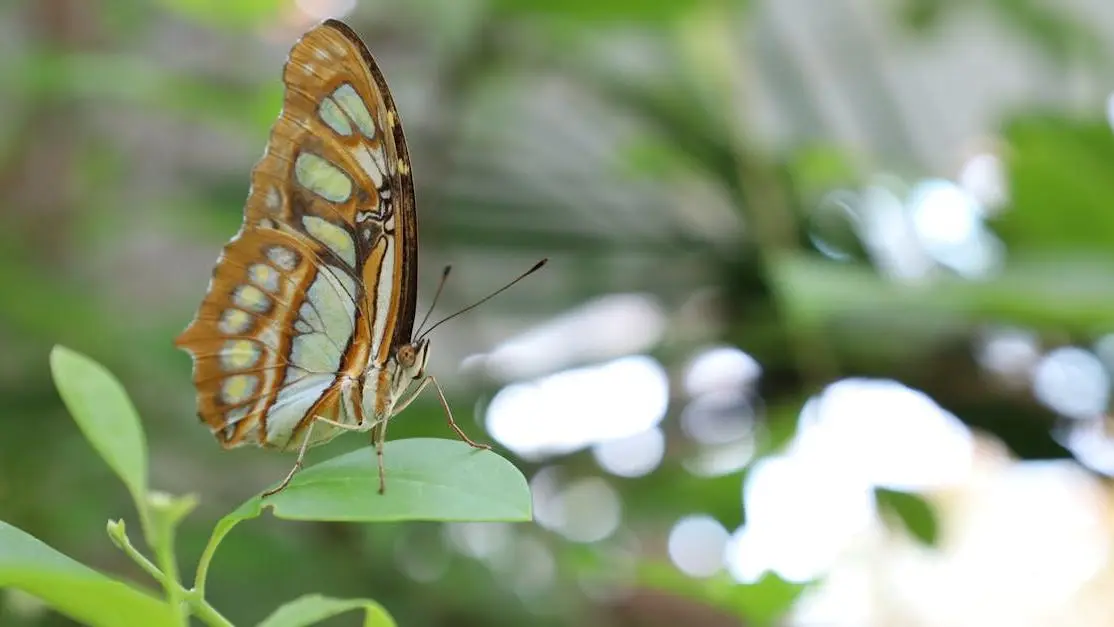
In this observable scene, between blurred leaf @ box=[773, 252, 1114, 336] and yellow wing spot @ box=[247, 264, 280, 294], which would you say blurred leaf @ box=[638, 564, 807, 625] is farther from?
yellow wing spot @ box=[247, 264, 280, 294]

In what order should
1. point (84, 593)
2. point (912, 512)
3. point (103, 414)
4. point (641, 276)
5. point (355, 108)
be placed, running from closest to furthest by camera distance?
point (84, 593)
point (103, 414)
point (355, 108)
point (912, 512)
point (641, 276)

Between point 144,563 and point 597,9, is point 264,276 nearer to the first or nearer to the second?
point 144,563

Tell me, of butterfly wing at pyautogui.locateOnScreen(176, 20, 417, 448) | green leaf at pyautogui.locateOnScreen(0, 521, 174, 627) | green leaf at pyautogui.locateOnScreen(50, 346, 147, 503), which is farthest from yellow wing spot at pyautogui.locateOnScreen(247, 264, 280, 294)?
green leaf at pyautogui.locateOnScreen(0, 521, 174, 627)

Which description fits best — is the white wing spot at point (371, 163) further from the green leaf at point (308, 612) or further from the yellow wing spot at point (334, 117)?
the green leaf at point (308, 612)

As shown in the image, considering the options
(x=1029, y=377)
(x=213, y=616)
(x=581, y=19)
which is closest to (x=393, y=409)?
(x=213, y=616)

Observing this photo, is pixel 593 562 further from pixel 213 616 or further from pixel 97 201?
pixel 97 201

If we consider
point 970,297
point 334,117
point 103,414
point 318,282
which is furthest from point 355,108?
point 970,297
